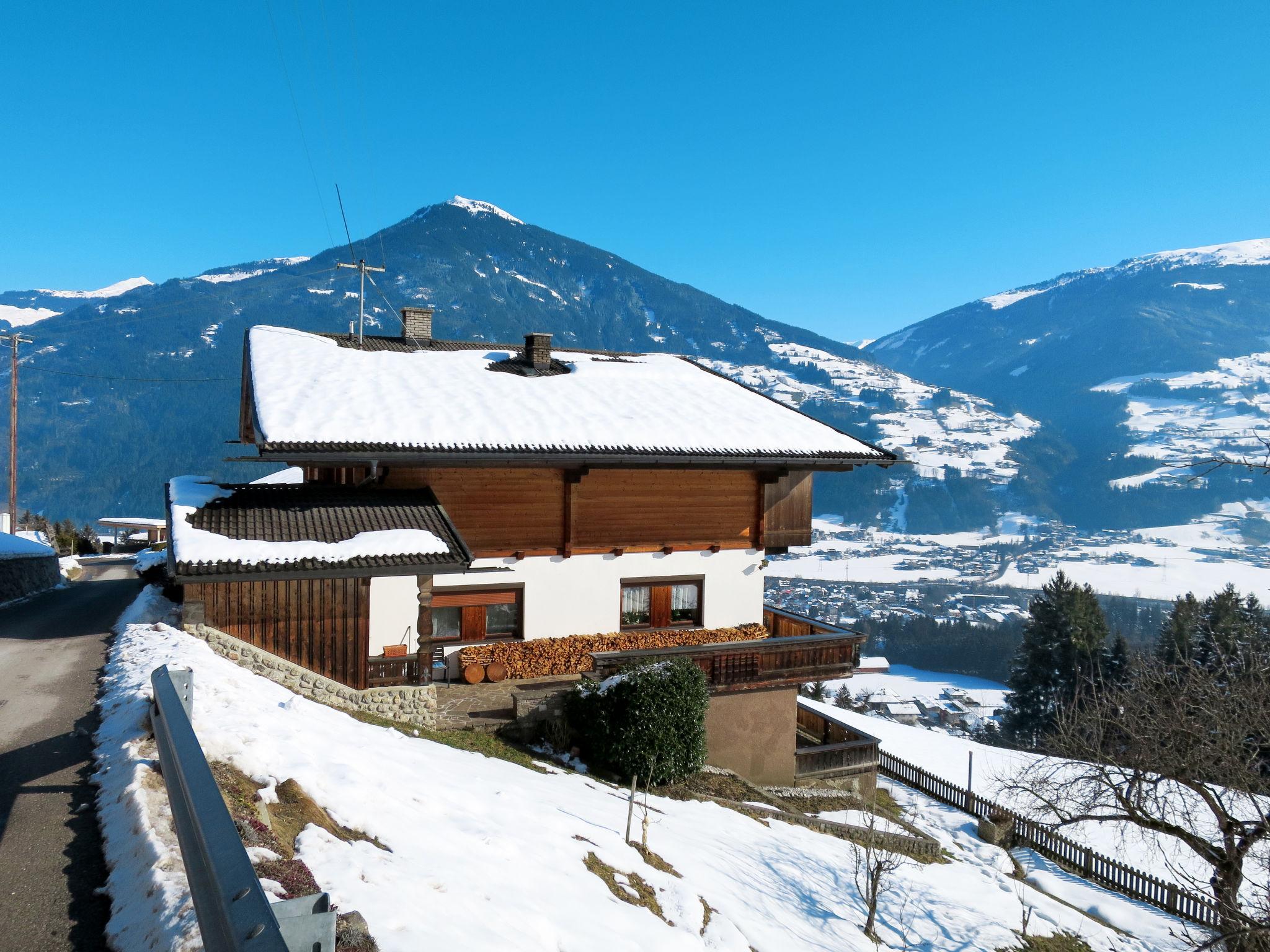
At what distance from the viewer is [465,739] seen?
1275cm

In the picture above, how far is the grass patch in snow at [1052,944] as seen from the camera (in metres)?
11.8

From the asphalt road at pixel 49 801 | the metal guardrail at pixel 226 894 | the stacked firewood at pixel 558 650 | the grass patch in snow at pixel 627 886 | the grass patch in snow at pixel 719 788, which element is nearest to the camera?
the metal guardrail at pixel 226 894

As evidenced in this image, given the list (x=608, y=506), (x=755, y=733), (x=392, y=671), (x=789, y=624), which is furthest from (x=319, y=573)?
(x=789, y=624)

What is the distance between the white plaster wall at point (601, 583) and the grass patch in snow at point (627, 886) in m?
7.62

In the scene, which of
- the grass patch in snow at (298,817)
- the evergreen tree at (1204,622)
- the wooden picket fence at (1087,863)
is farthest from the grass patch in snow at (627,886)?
the evergreen tree at (1204,622)

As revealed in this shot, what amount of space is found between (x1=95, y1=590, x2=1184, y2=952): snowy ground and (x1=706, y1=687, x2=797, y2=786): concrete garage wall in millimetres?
2020

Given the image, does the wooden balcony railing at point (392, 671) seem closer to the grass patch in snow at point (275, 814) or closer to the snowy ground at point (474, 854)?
the snowy ground at point (474, 854)

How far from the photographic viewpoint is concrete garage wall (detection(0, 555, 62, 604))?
18406 millimetres

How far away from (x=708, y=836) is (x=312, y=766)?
270 inches

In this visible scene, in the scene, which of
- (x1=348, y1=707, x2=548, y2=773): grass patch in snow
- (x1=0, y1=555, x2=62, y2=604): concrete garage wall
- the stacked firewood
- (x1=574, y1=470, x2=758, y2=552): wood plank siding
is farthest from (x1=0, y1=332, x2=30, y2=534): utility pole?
(x1=348, y1=707, x2=548, y2=773): grass patch in snow

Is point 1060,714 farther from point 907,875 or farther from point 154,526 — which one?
point 154,526

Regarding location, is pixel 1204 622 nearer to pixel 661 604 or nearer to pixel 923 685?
pixel 661 604

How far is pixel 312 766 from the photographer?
694 cm

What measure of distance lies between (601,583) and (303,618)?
6.41 m
